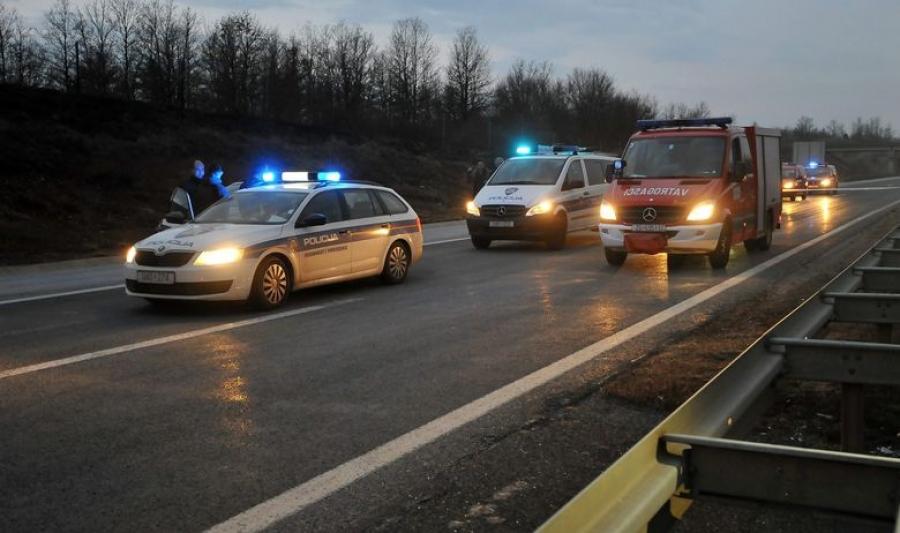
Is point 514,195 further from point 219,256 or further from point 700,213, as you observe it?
point 219,256

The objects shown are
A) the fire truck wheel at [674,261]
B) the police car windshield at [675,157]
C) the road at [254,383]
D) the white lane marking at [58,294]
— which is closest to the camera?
the road at [254,383]

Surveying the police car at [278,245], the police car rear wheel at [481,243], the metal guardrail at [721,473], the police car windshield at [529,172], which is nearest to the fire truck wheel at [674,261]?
the police car windshield at [529,172]

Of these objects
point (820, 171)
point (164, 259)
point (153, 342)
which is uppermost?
point (820, 171)

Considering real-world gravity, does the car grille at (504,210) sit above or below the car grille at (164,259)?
above

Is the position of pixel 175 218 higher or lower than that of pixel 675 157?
lower

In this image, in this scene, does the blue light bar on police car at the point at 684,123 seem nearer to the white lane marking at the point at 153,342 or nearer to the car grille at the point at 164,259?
the white lane marking at the point at 153,342

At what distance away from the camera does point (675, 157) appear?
13.6 metres

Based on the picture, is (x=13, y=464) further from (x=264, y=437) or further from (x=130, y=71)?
(x=130, y=71)

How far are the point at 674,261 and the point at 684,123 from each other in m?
2.40

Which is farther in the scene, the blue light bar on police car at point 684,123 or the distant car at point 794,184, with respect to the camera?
the distant car at point 794,184

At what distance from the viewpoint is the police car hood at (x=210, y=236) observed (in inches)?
367

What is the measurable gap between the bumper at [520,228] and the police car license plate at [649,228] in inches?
126

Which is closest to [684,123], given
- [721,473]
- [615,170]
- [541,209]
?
[615,170]

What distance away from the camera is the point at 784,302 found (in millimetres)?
9719
